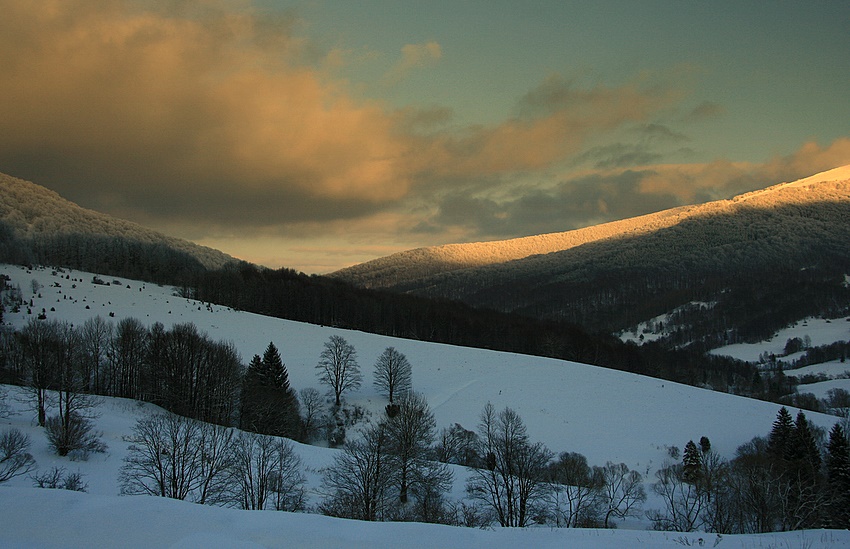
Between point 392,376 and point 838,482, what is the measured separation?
43078mm

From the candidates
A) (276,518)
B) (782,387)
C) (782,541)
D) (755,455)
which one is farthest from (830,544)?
(782,387)

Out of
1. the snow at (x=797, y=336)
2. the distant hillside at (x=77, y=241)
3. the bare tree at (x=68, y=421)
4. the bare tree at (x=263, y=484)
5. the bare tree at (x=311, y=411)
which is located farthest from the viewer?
the snow at (x=797, y=336)

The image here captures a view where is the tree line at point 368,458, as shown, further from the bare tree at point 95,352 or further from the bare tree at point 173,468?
the bare tree at point 95,352

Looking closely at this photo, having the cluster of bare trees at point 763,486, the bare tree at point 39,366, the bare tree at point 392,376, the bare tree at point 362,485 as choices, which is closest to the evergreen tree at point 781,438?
the cluster of bare trees at point 763,486

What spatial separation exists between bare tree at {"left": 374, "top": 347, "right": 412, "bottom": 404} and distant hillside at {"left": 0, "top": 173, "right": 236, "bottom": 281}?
76.7m

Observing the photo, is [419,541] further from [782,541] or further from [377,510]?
[377,510]

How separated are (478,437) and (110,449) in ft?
102

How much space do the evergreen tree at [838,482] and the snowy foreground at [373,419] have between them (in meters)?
9.15

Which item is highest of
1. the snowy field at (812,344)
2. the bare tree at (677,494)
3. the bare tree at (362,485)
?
the snowy field at (812,344)

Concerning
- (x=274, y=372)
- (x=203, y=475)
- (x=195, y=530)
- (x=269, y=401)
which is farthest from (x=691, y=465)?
(x=195, y=530)

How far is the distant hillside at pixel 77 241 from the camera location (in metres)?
113

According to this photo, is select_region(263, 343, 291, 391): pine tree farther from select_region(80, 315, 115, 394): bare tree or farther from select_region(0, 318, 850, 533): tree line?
select_region(80, 315, 115, 394): bare tree

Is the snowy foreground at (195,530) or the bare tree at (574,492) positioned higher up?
the snowy foreground at (195,530)

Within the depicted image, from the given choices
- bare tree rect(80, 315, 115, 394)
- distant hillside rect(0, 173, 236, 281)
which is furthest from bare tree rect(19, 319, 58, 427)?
distant hillside rect(0, 173, 236, 281)
